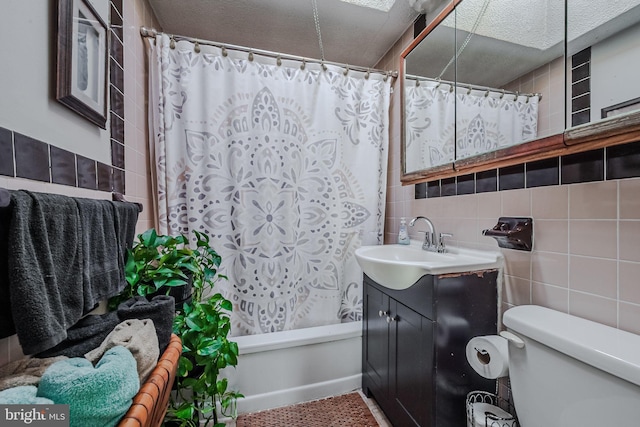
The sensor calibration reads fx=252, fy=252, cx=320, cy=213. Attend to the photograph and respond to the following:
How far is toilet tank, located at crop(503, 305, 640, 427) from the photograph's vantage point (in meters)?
0.55

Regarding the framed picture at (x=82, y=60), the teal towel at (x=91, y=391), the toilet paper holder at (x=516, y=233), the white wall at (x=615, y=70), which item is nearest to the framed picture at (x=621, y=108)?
the white wall at (x=615, y=70)

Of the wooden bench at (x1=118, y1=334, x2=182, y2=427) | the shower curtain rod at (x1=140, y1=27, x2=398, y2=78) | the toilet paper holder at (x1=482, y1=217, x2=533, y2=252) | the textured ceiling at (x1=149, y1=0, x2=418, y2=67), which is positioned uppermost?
the textured ceiling at (x1=149, y1=0, x2=418, y2=67)

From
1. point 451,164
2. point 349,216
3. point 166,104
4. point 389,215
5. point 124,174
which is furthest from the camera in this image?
point 389,215

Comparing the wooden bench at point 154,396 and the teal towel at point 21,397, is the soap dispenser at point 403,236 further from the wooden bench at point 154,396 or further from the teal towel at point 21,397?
the teal towel at point 21,397

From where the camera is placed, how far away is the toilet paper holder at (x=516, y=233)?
0.93 metres

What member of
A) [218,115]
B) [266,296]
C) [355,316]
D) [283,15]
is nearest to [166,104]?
[218,115]

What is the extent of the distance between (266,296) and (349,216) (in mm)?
718

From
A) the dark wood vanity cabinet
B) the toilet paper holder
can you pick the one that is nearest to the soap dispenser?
the dark wood vanity cabinet

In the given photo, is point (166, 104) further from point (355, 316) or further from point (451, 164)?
point (355, 316)

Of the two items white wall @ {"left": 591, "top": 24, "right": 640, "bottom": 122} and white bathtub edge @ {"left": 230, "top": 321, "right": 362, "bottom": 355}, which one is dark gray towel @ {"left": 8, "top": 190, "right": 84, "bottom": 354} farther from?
white wall @ {"left": 591, "top": 24, "right": 640, "bottom": 122}

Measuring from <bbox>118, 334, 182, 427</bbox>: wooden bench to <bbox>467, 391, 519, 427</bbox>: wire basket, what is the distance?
3.31 feet

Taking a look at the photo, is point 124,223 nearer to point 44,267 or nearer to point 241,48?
point 44,267

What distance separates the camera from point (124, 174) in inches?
44.9

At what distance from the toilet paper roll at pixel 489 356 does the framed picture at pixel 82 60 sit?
1.55 meters
